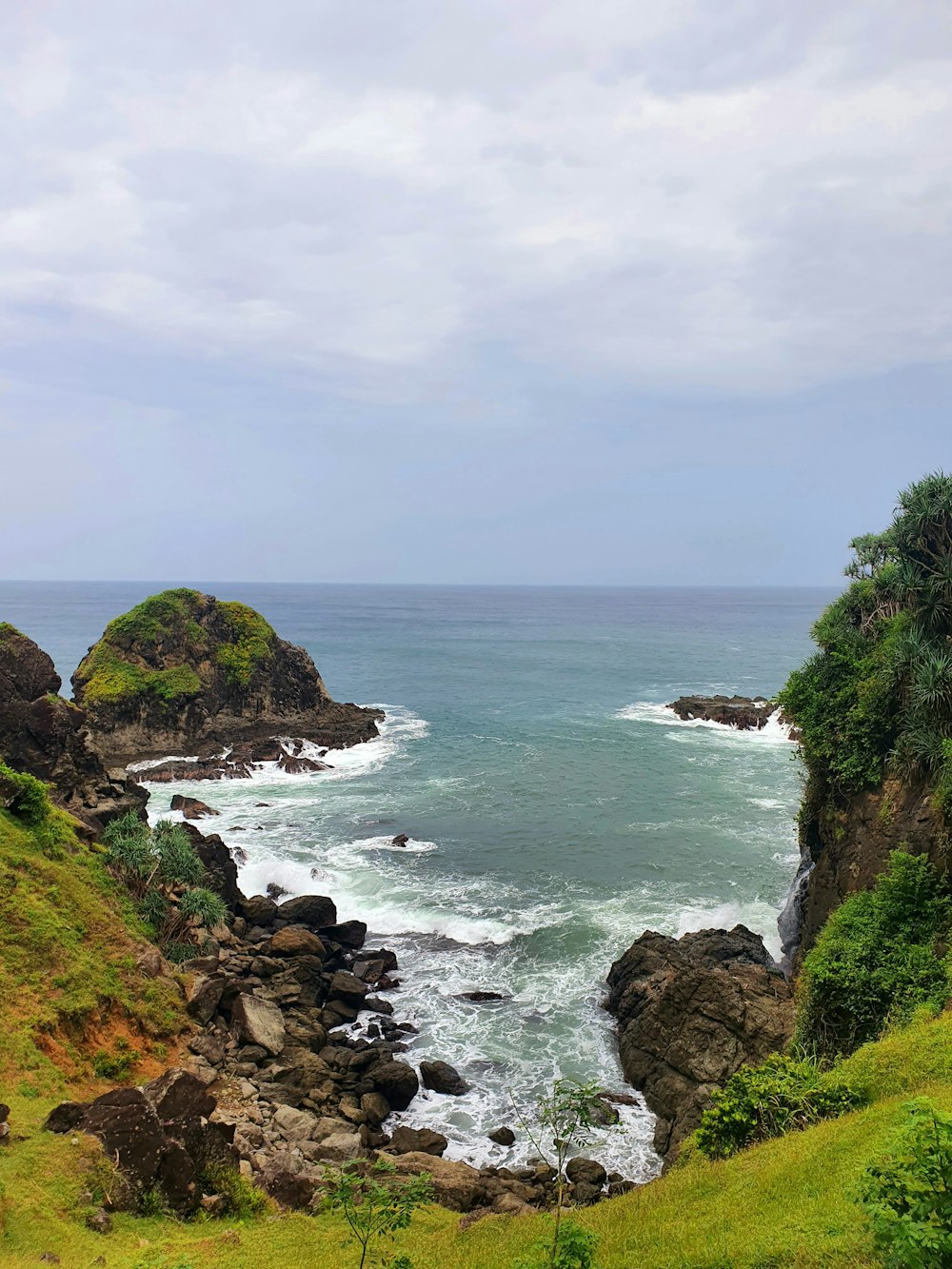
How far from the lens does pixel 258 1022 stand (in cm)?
2566

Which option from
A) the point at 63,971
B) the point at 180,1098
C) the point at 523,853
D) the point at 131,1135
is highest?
the point at 63,971

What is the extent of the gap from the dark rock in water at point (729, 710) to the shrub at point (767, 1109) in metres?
60.0

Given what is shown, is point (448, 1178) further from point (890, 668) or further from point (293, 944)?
point (890, 668)

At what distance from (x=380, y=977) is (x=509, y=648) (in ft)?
384

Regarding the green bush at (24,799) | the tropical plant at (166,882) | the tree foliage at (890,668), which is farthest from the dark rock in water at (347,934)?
the tree foliage at (890,668)

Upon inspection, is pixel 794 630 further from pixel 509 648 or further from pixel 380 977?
pixel 380 977

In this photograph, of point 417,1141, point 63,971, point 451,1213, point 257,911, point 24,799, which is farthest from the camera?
point 257,911

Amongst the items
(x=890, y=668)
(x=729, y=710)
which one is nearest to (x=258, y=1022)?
(x=890, y=668)

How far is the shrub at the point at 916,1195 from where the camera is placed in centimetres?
812

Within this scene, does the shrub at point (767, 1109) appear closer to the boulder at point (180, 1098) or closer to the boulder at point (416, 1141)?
the boulder at point (416, 1141)

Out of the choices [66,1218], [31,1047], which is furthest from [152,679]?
[66,1218]

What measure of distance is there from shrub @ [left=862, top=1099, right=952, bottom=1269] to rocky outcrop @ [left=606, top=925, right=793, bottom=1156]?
13.9 m

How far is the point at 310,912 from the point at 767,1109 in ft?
76.8

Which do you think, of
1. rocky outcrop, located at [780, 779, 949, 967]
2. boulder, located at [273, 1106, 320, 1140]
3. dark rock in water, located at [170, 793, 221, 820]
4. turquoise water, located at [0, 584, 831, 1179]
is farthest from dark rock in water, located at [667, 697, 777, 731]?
boulder, located at [273, 1106, 320, 1140]
